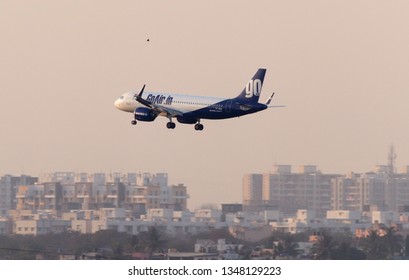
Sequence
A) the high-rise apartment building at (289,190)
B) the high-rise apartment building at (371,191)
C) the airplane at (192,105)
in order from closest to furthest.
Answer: the airplane at (192,105)
the high-rise apartment building at (289,190)
the high-rise apartment building at (371,191)

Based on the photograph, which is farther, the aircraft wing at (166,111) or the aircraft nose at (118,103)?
the aircraft nose at (118,103)

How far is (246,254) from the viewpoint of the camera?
94188mm

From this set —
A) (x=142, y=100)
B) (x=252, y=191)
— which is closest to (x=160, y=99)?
(x=142, y=100)

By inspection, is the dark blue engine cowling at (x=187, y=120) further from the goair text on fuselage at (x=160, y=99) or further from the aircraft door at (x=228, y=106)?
the aircraft door at (x=228, y=106)

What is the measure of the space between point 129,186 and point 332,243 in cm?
5480

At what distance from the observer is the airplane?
98.8 meters

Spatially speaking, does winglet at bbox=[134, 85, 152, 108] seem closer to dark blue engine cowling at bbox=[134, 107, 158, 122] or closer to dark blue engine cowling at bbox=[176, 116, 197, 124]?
dark blue engine cowling at bbox=[134, 107, 158, 122]

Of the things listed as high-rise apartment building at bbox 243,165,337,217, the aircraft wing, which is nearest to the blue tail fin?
the aircraft wing

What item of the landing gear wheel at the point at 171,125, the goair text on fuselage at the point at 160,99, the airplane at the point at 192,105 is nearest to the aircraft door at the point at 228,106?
the airplane at the point at 192,105

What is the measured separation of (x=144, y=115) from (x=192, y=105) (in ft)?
10.3

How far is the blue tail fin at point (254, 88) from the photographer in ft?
333

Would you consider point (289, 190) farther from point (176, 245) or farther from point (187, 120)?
point (176, 245)

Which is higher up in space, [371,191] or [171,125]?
[171,125]

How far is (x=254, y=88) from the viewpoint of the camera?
10294 centimetres
